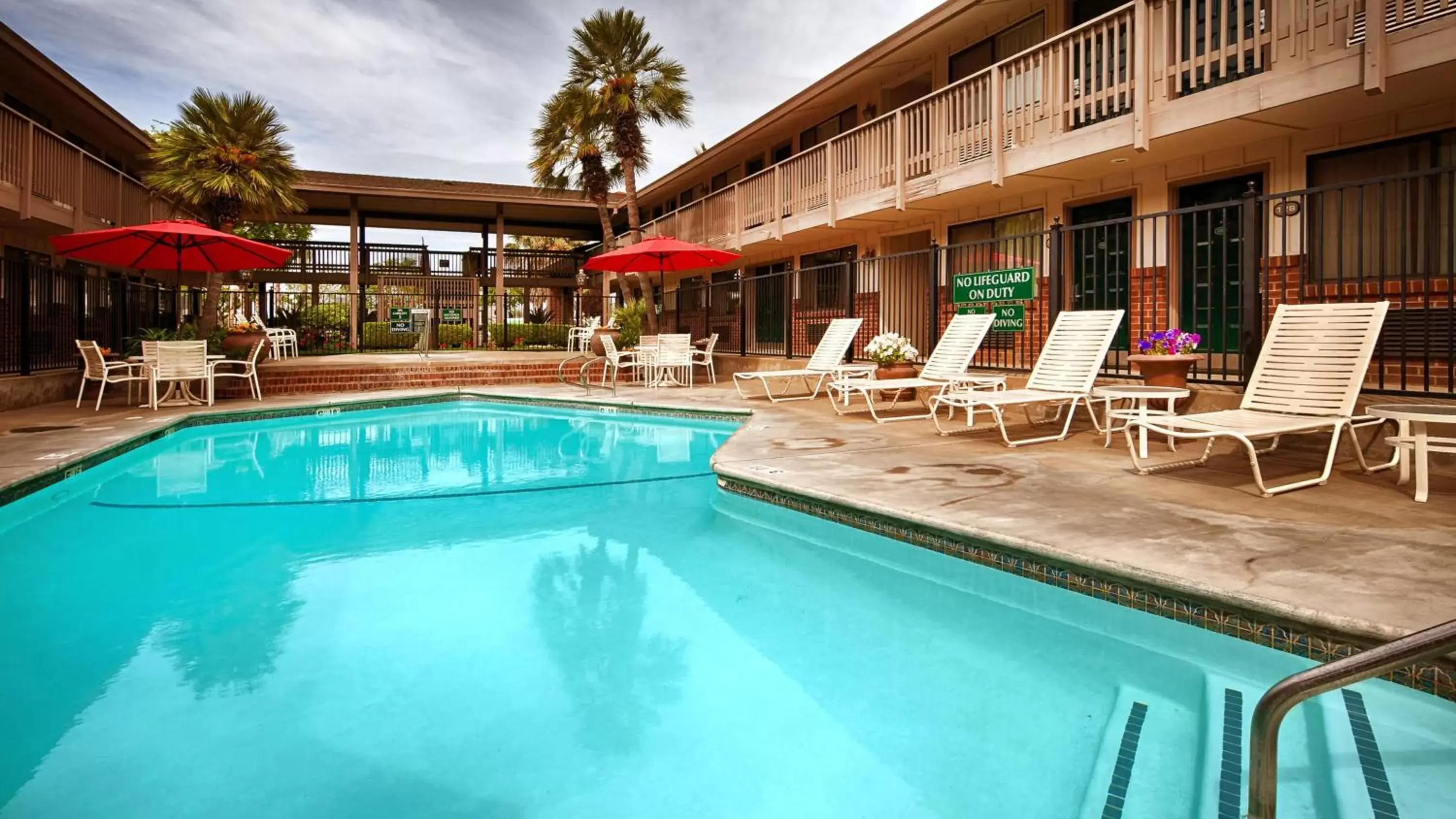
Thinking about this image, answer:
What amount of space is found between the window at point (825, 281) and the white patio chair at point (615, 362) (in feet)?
12.5

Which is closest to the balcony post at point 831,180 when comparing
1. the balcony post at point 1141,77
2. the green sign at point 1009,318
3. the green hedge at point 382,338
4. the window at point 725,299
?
the green sign at point 1009,318

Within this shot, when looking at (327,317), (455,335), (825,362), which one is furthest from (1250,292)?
(327,317)

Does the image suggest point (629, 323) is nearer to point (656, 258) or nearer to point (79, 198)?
point (656, 258)

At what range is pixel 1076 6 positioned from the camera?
10727 mm

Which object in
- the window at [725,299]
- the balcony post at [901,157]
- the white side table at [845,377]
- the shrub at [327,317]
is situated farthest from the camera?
the shrub at [327,317]

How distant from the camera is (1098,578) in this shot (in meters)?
3.04

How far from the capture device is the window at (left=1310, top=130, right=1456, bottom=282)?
7109mm

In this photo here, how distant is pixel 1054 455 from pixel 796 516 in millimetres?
2387

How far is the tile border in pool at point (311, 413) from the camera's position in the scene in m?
5.57

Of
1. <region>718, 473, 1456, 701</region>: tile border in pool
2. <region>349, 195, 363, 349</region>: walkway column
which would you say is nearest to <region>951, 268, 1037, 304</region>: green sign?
<region>718, 473, 1456, 701</region>: tile border in pool

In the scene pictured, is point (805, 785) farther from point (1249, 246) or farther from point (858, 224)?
point (858, 224)

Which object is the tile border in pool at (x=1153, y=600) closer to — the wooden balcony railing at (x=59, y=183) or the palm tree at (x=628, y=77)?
the wooden balcony railing at (x=59, y=183)

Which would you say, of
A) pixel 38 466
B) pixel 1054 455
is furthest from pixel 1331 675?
pixel 38 466

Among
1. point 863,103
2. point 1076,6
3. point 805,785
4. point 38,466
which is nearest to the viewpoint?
point 805,785
